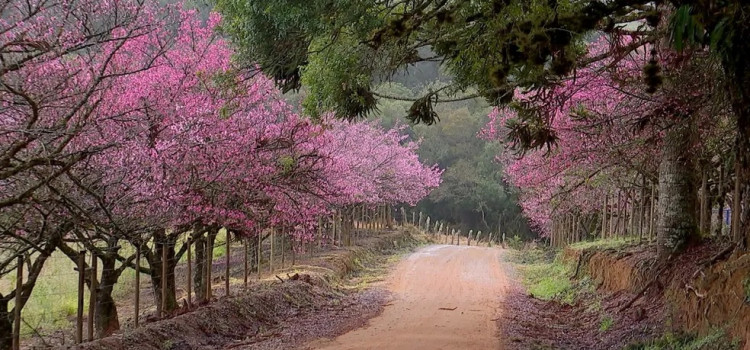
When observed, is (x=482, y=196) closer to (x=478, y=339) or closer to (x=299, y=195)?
(x=299, y=195)

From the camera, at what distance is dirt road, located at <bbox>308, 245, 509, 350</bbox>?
9.38 meters

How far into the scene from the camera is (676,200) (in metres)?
10.1

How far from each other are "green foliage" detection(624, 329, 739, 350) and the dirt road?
7.01ft

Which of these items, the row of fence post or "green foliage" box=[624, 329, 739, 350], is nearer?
"green foliage" box=[624, 329, 739, 350]

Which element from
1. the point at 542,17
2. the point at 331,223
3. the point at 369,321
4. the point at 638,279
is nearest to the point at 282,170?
the point at 369,321

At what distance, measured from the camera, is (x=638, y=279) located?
1058 cm

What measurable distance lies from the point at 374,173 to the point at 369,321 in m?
17.1

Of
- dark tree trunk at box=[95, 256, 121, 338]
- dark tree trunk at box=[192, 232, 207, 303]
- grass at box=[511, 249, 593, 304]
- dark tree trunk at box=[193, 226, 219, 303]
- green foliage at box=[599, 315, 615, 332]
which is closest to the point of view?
green foliage at box=[599, 315, 615, 332]

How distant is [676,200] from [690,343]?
3672 mm

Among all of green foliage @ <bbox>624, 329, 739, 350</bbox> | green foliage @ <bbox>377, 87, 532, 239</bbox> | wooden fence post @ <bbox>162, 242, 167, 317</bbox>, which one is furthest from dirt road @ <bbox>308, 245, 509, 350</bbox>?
green foliage @ <bbox>377, 87, 532, 239</bbox>

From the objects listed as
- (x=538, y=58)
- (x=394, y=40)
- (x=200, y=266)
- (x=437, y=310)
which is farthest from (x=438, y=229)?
(x=538, y=58)

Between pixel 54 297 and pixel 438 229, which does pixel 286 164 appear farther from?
pixel 438 229

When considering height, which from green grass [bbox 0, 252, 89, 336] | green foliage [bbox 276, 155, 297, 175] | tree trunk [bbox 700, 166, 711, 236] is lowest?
green grass [bbox 0, 252, 89, 336]

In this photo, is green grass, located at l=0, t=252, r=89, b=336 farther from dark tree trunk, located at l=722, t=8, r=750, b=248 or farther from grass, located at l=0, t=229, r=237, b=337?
dark tree trunk, located at l=722, t=8, r=750, b=248
